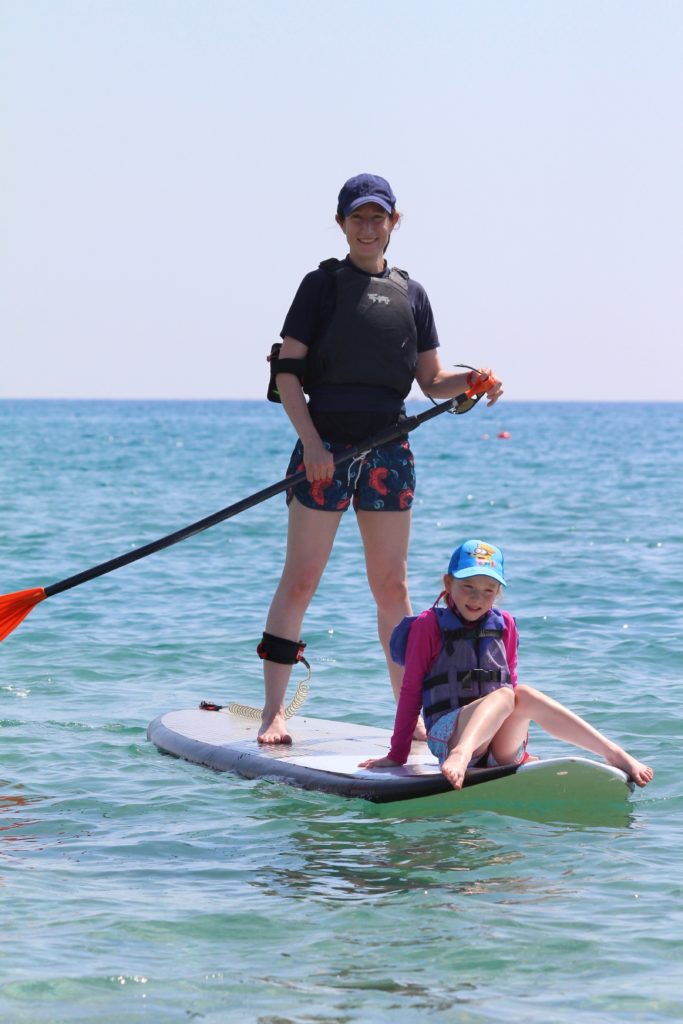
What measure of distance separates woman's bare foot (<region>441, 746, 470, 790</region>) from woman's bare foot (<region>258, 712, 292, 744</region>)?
4.27 ft

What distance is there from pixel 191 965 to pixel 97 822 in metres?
1.54

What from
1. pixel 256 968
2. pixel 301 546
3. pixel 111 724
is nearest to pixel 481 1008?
pixel 256 968

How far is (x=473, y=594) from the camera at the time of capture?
17.6 ft

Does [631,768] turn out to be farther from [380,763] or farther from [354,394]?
[354,394]

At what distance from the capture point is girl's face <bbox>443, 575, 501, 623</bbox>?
536 centimetres

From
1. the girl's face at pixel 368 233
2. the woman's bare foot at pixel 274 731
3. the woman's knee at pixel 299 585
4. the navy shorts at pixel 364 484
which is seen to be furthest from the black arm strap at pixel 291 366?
Result: the woman's bare foot at pixel 274 731

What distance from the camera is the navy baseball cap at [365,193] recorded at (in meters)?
5.78

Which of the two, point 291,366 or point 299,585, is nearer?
point 291,366

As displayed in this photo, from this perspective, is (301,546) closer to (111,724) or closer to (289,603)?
(289,603)

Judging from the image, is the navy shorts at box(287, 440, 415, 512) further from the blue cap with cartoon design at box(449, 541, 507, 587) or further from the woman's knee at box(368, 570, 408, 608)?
the blue cap with cartoon design at box(449, 541, 507, 587)

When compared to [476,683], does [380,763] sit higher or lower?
lower

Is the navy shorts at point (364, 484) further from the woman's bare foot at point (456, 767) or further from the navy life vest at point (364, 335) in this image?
the woman's bare foot at point (456, 767)

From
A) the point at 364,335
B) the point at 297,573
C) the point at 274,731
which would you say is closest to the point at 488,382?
the point at 364,335

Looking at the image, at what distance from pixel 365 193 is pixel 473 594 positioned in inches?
63.6
